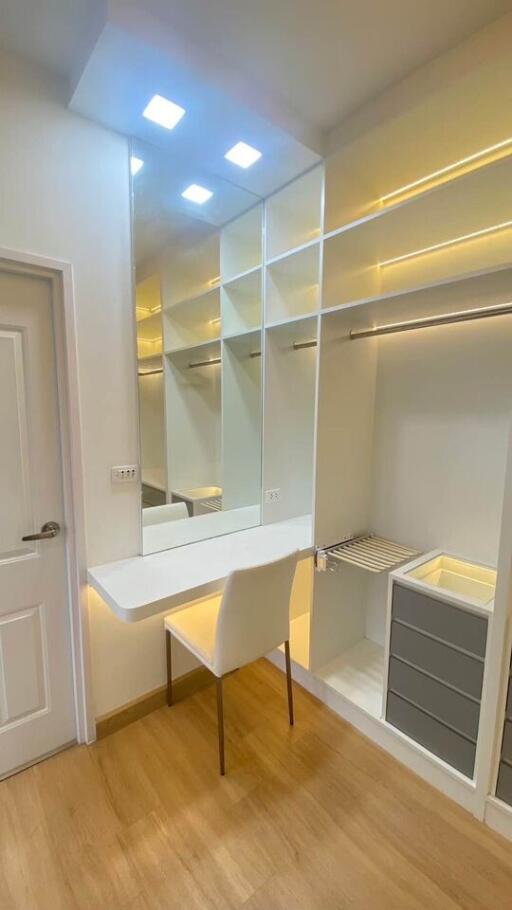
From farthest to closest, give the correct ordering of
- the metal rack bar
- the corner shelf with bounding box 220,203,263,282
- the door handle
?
the corner shelf with bounding box 220,203,263,282 < the metal rack bar < the door handle

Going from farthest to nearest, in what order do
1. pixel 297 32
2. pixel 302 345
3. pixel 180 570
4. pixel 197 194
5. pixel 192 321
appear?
1. pixel 302 345
2. pixel 192 321
3. pixel 197 194
4. pixel 180 570
5. pixel 297 32

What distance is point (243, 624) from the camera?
1.61m

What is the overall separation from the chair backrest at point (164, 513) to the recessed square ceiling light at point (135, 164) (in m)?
1.50

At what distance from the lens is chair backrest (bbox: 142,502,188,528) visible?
188cm

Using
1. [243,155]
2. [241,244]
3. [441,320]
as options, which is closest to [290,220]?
[241,244]

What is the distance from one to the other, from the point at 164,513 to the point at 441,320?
5.15ft

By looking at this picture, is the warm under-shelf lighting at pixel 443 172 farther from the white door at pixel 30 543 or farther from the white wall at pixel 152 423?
the white door at pixel 30 543

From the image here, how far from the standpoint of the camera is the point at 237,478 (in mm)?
2322

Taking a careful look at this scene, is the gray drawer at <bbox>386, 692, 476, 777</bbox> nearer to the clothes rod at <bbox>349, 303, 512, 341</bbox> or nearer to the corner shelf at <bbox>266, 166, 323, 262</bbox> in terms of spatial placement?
the clothes rod at <bbox>349, 303, 512, 341</bbox>

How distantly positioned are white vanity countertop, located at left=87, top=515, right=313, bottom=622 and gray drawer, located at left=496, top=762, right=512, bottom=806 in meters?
1.07

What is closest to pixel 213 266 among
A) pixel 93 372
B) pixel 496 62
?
pixel 93 372

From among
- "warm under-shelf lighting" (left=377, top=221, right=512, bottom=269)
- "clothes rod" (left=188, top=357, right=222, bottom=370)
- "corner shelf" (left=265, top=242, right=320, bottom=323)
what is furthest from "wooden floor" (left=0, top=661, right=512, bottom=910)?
"warm under-shelf lighting" (left=377, top=221, right=512, bottom=269)

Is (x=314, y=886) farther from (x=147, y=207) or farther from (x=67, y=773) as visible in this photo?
(x=147, y=207)

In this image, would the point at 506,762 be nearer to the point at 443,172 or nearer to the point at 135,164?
the point at 443,172
